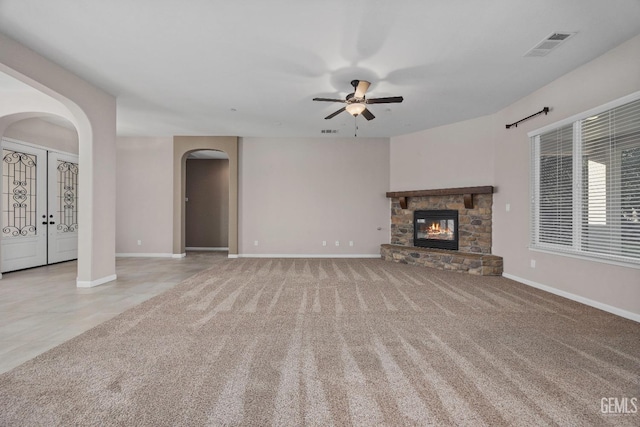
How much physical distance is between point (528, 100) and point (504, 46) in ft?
6.60

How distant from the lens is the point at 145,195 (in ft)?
26.8

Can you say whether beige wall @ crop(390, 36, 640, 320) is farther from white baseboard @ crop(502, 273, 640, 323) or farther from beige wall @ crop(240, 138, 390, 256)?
beige wall @ crop(240, 138, 390, 256)

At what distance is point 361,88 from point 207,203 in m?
7.08

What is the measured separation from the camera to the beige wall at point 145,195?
814 cm

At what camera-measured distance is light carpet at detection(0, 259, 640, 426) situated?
5.93 ft

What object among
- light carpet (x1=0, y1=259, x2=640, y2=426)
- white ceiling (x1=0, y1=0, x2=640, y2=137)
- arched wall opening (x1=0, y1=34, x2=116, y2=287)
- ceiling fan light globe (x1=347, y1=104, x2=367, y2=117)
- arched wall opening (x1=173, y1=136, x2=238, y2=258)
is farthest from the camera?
arched wall opening (x1=173, y1=136, x2=238, y2=258)

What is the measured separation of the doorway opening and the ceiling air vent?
828cm

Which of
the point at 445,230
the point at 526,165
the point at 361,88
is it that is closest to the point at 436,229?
the point at 445,230

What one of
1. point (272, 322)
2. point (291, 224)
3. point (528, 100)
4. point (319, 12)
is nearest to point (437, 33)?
point (319, 12)

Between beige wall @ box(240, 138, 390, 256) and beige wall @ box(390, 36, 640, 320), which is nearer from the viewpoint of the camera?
beige wall @ box(390, 36, 640, 320)

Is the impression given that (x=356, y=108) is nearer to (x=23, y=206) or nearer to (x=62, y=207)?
(x=23, y=206)

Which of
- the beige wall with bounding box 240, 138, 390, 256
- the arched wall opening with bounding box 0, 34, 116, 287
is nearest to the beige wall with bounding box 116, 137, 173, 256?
the beige wall with bounding box 240, 138, 390, 256

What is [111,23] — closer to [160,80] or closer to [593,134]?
[160,80]

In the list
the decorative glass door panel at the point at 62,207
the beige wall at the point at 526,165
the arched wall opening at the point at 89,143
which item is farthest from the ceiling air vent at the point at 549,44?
the decorative glass door panel at the point at 62,207
